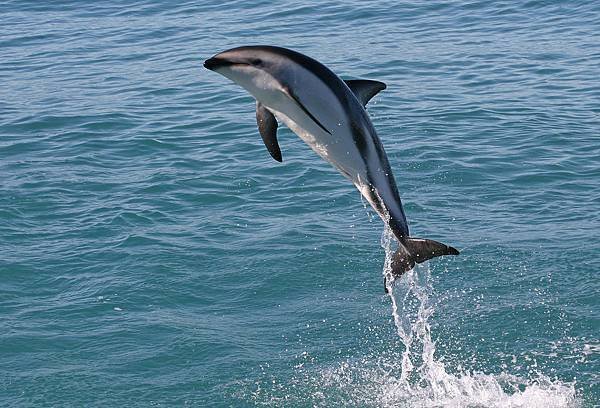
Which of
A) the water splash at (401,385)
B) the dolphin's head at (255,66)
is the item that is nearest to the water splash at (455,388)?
the water splash at (401,385)

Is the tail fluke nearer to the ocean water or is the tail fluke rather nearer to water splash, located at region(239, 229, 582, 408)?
water splash, located at region(239, 229, 582, 408)

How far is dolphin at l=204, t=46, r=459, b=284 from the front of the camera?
631 centimetres

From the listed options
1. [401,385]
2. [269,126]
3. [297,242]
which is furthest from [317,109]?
[297,242]

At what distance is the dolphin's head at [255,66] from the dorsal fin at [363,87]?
63cm

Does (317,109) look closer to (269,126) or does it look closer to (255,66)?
(269,126)

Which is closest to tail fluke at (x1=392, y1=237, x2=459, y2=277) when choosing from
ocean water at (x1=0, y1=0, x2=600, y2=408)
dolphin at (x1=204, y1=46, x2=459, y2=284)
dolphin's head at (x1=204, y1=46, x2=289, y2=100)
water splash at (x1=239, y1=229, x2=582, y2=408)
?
dolphin at (x1=204, y1=46, x2=459, y2=284)

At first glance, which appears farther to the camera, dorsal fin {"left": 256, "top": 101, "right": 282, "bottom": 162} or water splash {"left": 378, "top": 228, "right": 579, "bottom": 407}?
water splash {"left": 378, "top": 228, "right": 579, "bottom": 407}

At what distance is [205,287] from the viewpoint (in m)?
12.7

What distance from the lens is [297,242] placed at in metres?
13.6

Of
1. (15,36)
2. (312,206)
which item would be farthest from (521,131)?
(15,36)

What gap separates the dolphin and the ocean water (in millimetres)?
4078

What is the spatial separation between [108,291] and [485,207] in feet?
17.3

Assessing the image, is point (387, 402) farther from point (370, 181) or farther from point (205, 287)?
point (370, 181)

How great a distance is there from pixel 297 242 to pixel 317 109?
23.9 ft
